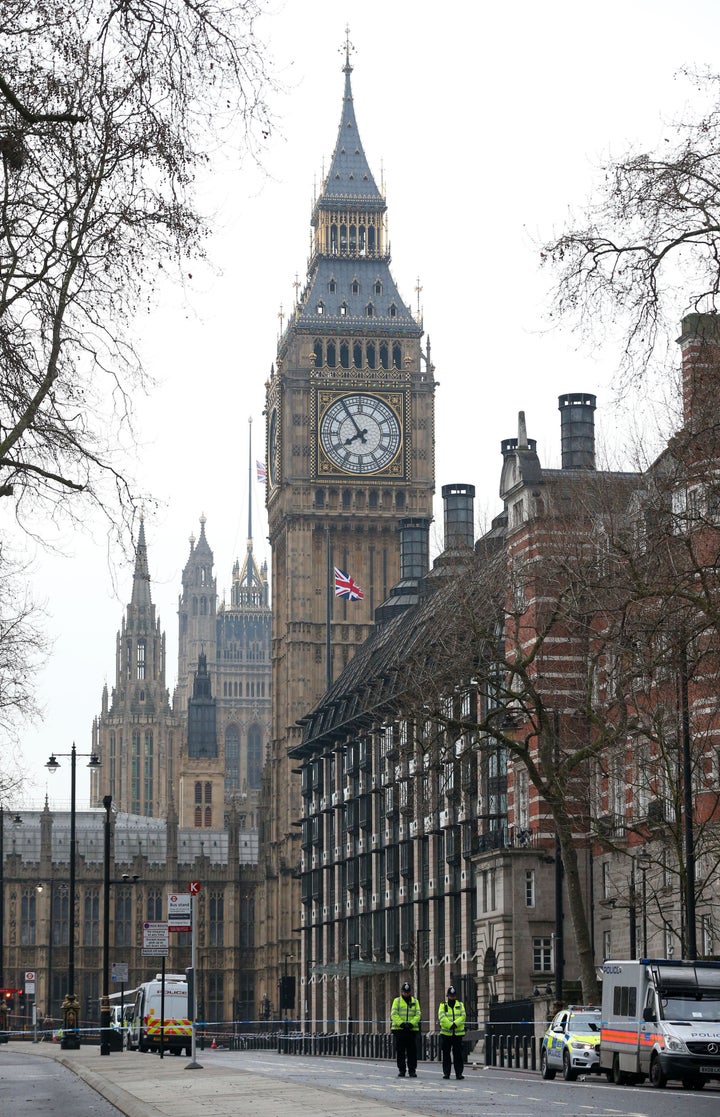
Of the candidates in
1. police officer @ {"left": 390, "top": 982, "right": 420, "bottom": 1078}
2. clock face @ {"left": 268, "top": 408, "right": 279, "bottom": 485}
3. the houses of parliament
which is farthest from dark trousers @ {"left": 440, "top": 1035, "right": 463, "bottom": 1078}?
clock face @ {"left": 268, "top": 408, "right": 279, "bottom": 485}

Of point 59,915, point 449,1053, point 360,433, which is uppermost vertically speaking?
point 360,433

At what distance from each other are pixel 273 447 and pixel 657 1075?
116062 millimetres

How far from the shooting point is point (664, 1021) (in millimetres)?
35781

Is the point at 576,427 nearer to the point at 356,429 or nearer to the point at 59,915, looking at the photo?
the point at 356,429

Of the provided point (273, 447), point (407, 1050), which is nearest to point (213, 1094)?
point (407, 1050)

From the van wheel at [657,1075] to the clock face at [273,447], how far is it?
113 metres

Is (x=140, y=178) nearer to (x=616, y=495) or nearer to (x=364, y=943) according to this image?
(x=616, y=495)

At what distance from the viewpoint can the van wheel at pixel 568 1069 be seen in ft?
137

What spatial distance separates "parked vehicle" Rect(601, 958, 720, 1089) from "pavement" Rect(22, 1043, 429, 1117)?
6337 millimetres

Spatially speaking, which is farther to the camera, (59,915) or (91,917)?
(59,915)

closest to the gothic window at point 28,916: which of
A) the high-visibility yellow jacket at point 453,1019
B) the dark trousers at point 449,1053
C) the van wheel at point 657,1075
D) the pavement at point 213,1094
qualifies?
the pavement at point 213,1094

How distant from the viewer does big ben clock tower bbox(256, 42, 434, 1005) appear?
143 meters

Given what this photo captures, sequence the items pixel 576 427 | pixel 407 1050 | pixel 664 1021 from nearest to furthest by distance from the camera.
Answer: pixel 664 1021, pixel 407 1050, pixel 576 427

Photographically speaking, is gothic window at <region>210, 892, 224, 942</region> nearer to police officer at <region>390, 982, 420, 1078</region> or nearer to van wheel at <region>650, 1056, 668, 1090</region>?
police officer at <region>390, 982, 420, 1078</region>
